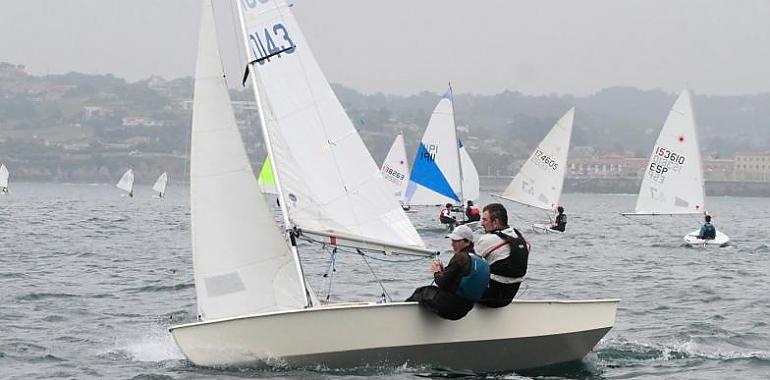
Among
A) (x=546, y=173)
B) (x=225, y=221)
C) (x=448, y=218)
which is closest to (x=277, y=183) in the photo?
(x=225, y=221)

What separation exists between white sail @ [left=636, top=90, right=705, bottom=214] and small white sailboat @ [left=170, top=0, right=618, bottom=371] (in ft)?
76.1

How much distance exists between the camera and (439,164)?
115 feet

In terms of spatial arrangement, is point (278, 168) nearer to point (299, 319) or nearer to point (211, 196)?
point (211, 196)

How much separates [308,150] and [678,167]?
23880 millimetres

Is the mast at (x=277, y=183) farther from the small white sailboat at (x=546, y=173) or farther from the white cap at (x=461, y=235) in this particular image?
the small white sailboat at (x=546, y=173)

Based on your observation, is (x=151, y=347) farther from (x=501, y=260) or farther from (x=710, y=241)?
(x=710, y=241)

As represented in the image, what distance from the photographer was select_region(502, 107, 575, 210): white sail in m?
35.3

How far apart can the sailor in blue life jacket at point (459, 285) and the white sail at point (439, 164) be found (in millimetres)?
24972

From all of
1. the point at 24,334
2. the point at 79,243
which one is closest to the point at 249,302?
the point at 24,334

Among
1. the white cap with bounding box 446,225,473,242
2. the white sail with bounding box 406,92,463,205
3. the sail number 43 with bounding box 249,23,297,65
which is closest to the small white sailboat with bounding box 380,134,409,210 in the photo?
the white sail with bounding box 406,92,463,205

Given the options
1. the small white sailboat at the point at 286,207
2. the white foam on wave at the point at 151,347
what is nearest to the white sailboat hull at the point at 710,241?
the white foam on wave at the point at 151,347

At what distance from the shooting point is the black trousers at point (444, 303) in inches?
374

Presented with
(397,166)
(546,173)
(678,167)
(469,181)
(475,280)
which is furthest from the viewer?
(397,166)

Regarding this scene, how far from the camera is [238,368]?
32.5 ft
